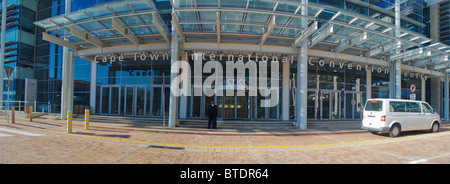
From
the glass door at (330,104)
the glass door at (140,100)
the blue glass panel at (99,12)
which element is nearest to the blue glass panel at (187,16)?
the blue glass panel at (99,12)

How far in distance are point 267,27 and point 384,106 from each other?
6911 mm

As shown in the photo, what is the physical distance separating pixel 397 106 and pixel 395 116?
559 millimetres

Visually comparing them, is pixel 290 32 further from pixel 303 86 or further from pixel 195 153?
pixel 195 153

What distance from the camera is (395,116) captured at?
8.57m

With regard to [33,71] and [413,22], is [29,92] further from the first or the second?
[413,22]

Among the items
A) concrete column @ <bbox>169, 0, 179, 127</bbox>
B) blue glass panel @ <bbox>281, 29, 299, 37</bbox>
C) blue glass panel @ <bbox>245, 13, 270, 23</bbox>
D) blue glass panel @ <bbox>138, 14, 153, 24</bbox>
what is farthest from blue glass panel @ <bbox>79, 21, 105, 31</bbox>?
blue glass panel @ <bbox>281, 29, 299, 37</bbox>

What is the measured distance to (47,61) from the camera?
60.4 ft

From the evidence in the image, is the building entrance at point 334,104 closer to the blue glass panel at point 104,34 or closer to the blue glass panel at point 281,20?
the blue glass panel at point 281,20

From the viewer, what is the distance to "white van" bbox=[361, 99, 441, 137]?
8.39 m

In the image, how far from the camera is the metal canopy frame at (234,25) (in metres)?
8.69

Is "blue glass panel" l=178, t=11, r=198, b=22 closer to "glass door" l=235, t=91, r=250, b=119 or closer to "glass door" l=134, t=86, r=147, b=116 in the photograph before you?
"glass door" l=235, t=91, r=250, b=119

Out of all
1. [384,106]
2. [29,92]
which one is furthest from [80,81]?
[384,106]

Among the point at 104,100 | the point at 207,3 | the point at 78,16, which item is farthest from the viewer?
the point at 104,100

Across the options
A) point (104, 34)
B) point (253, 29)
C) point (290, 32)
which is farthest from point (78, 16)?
point (290, 32)
